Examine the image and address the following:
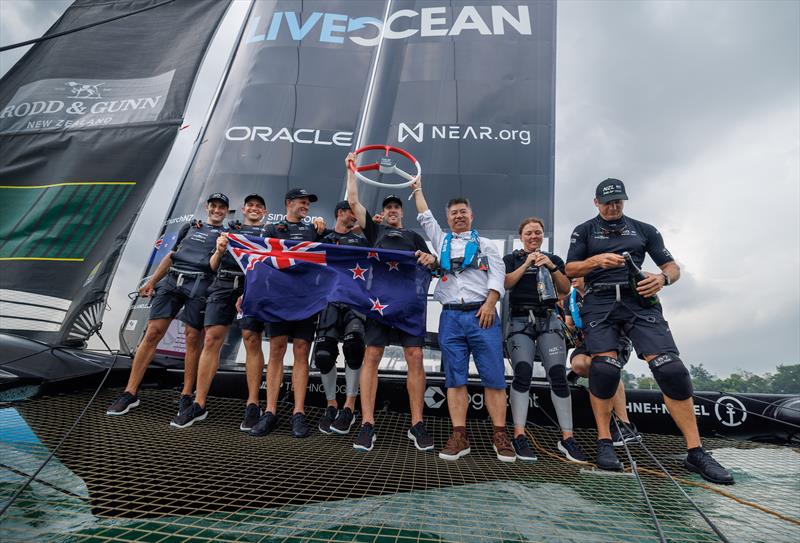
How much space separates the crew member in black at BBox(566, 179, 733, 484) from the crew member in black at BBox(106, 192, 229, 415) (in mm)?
2884

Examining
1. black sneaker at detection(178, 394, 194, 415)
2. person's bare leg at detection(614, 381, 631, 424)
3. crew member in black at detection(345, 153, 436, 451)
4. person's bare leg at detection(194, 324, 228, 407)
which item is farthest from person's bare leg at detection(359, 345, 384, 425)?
person's bare leg at detection(614, 381, 631, 424)

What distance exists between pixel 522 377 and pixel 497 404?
0.30 m

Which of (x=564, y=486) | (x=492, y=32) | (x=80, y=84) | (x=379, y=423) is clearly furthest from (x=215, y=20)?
(x=564, y=486)

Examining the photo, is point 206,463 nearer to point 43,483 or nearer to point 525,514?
point 43,483

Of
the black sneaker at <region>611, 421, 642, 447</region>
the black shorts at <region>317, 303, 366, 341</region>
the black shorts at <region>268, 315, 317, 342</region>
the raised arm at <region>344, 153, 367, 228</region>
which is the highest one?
the raised arm at <region>344, 153, 367, 228</region>

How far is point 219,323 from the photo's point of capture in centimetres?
309

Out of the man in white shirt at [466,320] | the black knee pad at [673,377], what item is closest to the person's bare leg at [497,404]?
the man in white shirt at [466,320]

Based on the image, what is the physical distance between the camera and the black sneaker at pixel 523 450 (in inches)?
95.8

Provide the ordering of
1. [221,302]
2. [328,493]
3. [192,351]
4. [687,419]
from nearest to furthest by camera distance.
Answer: [328,493], [687,419], [221,302], [192,351]

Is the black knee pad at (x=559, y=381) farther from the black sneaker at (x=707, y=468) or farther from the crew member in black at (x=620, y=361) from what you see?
the black sneaker at (x=707, y=468)

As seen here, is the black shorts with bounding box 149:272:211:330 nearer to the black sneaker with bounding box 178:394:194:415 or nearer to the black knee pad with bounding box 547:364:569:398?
the black sneaker with bounding box 178:394:194:415

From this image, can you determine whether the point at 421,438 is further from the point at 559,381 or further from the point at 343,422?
the point at 559,381

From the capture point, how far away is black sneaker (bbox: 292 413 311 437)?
8.79 feet

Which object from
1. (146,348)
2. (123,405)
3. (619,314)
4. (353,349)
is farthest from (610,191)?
(123,405)
